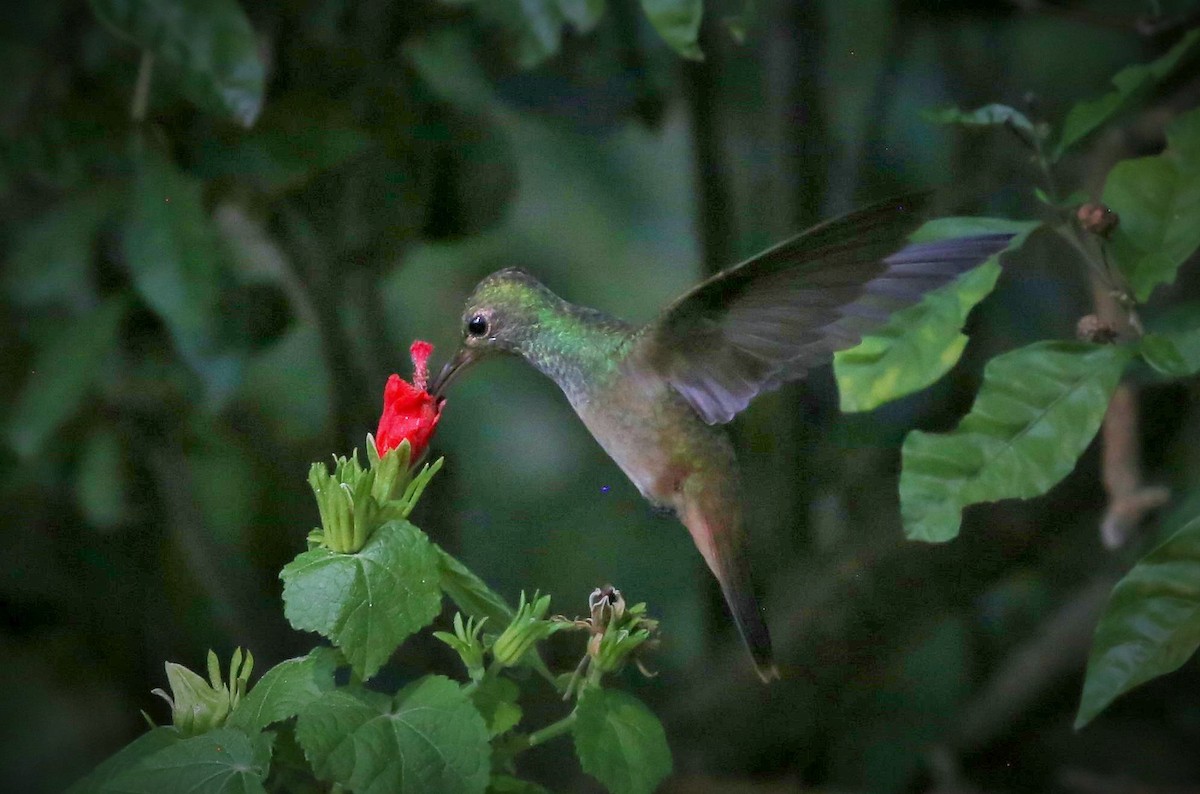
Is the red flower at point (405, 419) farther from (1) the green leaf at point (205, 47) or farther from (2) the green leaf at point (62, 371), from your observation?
(2) the green leaf at point (62, 371)

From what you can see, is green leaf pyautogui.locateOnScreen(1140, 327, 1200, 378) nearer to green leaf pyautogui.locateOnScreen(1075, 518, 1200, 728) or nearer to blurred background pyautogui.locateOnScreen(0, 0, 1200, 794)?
green leaf pyautogui.locateOnScreen(1075, 518, 1200, 728)

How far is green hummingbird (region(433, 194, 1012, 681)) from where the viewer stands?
540mm

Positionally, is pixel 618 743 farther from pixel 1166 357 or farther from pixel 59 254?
pixel 59 254

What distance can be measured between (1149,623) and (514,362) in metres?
0.54

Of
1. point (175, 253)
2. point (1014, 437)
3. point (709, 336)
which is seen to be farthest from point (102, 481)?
point (1014, 437)

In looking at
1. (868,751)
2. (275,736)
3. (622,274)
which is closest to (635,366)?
(275,736)

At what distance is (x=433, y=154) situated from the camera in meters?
0.96

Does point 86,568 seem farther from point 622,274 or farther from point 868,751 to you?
point 868,751

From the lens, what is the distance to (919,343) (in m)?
0.65

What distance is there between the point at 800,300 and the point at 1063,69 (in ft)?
2.22

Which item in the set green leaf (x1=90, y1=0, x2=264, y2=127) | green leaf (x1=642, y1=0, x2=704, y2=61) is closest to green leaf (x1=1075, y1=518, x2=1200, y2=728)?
green leaf (x1=642, y1=0, x2=704, y2=61)

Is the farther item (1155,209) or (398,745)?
(1155,209)

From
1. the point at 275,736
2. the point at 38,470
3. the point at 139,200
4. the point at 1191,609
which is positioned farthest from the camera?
the point at 38,470

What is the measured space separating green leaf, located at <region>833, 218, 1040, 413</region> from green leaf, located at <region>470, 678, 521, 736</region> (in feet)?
0.82
